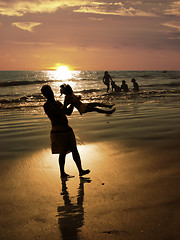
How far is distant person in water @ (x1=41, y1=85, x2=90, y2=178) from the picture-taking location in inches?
175

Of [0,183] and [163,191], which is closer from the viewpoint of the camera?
[163,191]

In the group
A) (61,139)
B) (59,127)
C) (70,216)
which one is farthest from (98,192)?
(59,127)

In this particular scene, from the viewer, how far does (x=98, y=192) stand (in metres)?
3.96

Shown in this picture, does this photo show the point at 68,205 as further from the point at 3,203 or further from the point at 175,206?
the point at 175,206

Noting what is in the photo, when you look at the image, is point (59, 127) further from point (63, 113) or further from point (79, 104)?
point (79, 104)

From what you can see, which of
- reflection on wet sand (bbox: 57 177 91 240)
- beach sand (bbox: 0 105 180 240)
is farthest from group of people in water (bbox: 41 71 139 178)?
reflection on wet sand (bbox: 57 177 91 240)

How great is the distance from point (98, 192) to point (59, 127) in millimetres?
1287

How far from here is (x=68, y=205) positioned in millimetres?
3646

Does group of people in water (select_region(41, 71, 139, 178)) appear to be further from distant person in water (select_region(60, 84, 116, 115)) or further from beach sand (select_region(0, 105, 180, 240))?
beach sand (select_region(0, 105, 180, 240))

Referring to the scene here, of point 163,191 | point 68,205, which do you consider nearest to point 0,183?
point 68,205

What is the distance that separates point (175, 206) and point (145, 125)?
5.11 meters

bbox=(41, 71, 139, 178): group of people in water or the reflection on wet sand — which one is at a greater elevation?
bbox=(41, 71, 139, 178): group of people in water

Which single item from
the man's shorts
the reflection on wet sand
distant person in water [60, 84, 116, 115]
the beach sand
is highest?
distant person in water [60, 84, 116, 115]

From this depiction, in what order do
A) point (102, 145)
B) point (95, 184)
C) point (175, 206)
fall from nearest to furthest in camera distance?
1. point (175, 206)
2. point (95, 184)
3. point (102, 145)
